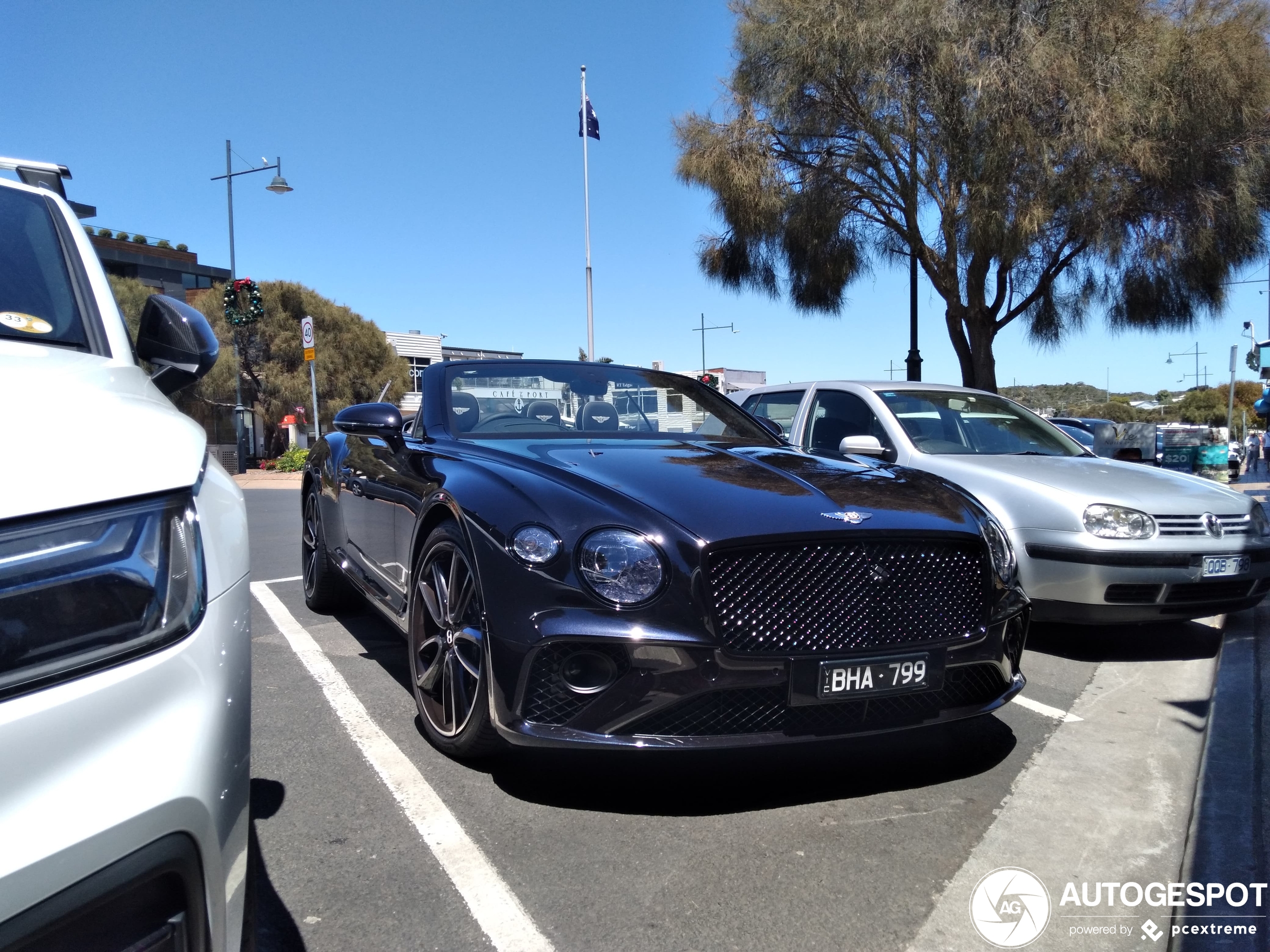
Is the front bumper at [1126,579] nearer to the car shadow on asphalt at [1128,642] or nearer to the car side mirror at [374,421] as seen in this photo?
the car shadow on asphalt at [1128,642]

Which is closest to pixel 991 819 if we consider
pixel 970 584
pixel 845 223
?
pixel 970 584

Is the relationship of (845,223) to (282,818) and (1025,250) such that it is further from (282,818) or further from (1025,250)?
(282,818)

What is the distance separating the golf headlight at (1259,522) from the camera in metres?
5.16

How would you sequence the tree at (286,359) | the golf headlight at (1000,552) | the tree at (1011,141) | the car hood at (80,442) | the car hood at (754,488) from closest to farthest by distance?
the car hood at (80,442) < the car hood at (754,488) < the golf headlight at (1000,552) < the tree at (1011,141) < the tree at (286,359)

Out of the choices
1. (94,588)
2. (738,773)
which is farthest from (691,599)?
(94,588)

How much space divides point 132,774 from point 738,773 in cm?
239

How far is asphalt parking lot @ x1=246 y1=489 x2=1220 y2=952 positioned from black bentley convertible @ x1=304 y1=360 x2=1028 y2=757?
31 centimetres

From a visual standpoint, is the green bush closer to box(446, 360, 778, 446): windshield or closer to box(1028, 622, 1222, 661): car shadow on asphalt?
box(446, 360, 778, 446): windshield

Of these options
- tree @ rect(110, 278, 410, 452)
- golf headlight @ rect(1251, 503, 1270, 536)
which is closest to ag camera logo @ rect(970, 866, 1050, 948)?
golf headlight @ rect(1251, 503, 1270, 536)

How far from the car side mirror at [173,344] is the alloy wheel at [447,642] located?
0.98m

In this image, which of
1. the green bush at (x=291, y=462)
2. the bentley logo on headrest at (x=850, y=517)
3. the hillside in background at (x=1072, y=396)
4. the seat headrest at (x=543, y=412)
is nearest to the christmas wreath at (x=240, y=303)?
the green bush at (x=291, y=462)

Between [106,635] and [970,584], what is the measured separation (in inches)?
101

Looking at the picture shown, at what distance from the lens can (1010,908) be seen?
2.47 metres

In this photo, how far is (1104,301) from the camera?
18.6 metres
